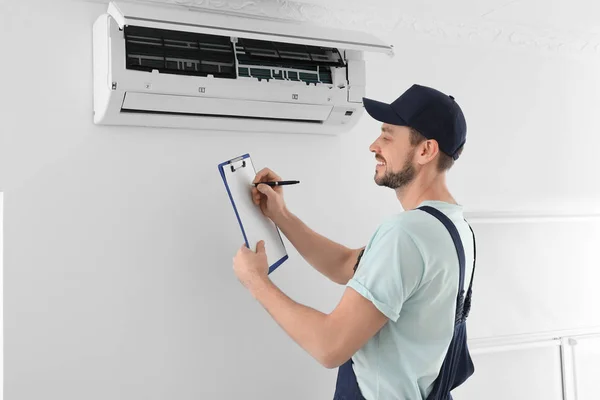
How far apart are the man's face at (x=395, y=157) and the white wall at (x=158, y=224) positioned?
1.59ft

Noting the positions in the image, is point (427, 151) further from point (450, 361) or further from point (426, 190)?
point (450, 361)

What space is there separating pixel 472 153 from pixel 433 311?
1011 mm

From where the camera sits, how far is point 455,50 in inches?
89.0

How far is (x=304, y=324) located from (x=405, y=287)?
0.77ft

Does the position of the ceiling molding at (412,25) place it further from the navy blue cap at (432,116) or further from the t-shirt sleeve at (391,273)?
the t-shirt sleeve at (391,273)

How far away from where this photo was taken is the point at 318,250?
1816mm

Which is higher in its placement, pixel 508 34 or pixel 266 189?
pixel 508 34

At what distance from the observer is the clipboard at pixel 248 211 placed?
5.33 feet

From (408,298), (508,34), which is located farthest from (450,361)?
(508,34)

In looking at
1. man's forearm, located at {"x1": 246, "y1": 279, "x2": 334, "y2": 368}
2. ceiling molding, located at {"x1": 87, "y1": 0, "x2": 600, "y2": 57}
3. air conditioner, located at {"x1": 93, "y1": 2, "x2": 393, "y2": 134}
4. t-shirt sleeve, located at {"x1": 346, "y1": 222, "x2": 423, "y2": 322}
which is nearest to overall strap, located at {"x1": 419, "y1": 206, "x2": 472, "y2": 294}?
t-shirt sleeve, located at {"x1": 346, "y1": 222, "x2": 423, "y2": 322}

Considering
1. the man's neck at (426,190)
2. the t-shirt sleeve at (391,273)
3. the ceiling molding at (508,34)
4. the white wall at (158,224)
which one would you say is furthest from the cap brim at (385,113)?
the ceiling molding at (508,34)

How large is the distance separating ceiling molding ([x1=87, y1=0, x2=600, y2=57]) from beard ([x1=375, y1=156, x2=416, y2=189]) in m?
0.71

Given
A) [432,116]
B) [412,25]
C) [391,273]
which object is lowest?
[391,273]

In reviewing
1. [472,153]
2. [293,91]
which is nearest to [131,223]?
[293,91]
